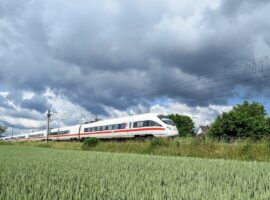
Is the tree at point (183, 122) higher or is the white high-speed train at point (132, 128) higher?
the tree at point (183, 122)

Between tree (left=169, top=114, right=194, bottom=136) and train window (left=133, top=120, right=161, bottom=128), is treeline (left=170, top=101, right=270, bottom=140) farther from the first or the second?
tree (left=169, top=114, right=194, bottom=136)

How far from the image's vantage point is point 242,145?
49.0 feet

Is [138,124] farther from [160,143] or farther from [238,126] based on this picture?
[238,126]

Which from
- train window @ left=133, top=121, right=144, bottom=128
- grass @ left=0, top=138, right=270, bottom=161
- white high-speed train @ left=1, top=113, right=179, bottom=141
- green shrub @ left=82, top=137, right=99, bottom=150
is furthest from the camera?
train window @ left=133, top=121, right=144, bottom=128

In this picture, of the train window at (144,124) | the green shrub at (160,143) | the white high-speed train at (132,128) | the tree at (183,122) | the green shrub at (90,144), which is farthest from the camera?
the tree at (183,122)

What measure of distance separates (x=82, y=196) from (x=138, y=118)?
2737 cm

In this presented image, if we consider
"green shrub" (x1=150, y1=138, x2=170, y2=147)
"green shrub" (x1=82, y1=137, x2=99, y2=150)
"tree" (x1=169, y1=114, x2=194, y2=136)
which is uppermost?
"tree" (x1=169, y1=114, x2=194, y2=136)

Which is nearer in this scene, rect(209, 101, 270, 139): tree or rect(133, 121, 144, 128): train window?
rect(133, 121, 144, 128): train window

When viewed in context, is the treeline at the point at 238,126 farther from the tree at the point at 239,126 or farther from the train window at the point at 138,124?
the train window at the point at 138,124

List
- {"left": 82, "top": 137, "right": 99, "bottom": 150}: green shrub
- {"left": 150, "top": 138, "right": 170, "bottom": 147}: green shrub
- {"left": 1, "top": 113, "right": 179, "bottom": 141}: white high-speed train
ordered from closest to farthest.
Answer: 1. {"left": 150, "top": 138, "right": 170, "bottom": 147}: green shrub
2. {"left": 82, "top": 137, "right": 99, "bottom": 150}: green shrub
3. {"left": 1, "top": 113, "right": 179, "bottom": 141}: white high-speed train

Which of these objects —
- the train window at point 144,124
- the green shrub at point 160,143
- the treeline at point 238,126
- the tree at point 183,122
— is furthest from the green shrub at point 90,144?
the tree at point 183,122

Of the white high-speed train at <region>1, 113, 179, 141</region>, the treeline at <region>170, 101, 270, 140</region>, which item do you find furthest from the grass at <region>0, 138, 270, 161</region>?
the treeline at <region>170, 101, 270, 140</region>

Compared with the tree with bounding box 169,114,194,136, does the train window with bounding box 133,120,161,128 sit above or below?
below

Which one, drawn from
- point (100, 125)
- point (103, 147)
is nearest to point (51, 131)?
point (100, 125)
